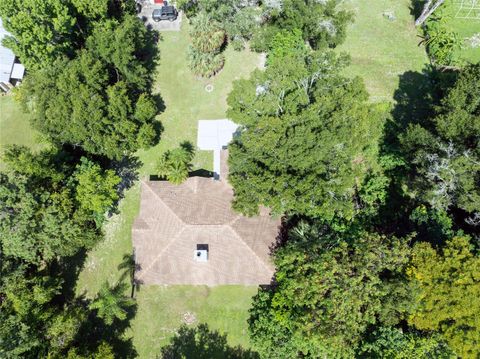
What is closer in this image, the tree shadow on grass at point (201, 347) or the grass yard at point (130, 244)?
the tree shadow on grass at point (201, 347)

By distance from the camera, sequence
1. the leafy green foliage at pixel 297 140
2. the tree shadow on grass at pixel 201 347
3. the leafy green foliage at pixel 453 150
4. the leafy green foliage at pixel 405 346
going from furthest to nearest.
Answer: the tree shadow on grass at pixel 201 347 < the leafy green foliage at pixel 297 140 < the leafy green foliage at pixel 453 150 < the leafy green foliage at pixel 405 346

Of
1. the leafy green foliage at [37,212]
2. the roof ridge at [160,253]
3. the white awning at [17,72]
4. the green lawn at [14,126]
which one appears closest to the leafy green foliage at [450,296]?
the roof ridge at [160,253]

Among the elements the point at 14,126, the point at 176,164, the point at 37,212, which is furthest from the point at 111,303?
A: the point at 14,126

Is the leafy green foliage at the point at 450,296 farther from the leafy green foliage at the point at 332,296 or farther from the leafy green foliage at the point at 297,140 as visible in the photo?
the leafy green foliage at the point at 297,140

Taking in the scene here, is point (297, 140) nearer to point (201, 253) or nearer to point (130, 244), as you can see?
point (201, 253)

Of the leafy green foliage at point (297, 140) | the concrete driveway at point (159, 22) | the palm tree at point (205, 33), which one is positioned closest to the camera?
the leafy green foliage at point (297, 140)

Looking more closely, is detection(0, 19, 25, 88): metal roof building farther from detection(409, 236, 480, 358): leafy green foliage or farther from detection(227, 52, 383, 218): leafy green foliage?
detection(409, 236, 480, 358): leafy green foliage
